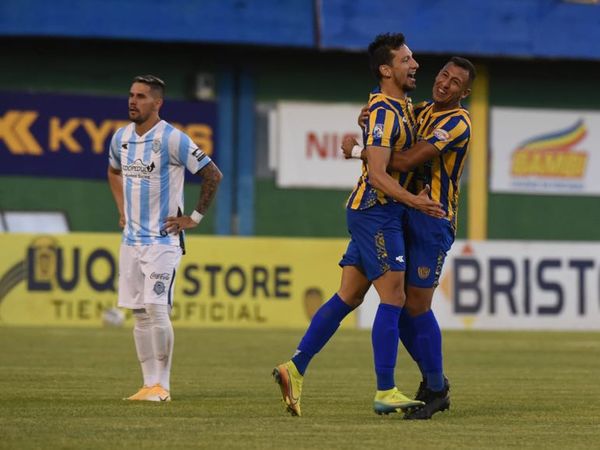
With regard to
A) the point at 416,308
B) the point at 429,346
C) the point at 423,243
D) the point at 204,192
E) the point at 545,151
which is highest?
the point at 545,151

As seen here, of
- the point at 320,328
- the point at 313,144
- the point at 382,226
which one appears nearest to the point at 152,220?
the point at 320,328

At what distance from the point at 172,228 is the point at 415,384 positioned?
110 inches

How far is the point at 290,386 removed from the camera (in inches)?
339

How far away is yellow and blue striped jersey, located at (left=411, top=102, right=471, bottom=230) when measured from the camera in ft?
28.5

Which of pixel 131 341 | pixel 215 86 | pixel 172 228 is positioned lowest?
pixel 131 341

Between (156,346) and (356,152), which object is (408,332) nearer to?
(356,152)

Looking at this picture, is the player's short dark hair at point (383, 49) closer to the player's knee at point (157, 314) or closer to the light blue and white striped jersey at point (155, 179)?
the light blue and white striped jersey at point (155, 179)

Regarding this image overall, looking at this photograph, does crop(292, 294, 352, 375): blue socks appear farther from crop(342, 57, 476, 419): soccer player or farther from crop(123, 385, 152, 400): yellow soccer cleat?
crop(123, 385, 152, 400): yellow soccer cleat

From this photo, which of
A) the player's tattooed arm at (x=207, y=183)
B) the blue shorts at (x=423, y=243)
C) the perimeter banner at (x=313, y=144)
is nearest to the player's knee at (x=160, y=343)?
the player's tattooed arm at (x=207, y=183)

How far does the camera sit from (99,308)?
21.3 metres

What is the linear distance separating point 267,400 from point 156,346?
31.9 inches

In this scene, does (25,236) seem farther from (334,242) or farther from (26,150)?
(26,150)

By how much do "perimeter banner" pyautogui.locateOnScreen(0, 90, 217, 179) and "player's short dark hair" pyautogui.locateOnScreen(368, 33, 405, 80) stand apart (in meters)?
20.4

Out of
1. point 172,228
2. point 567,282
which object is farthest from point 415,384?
point 567,282
